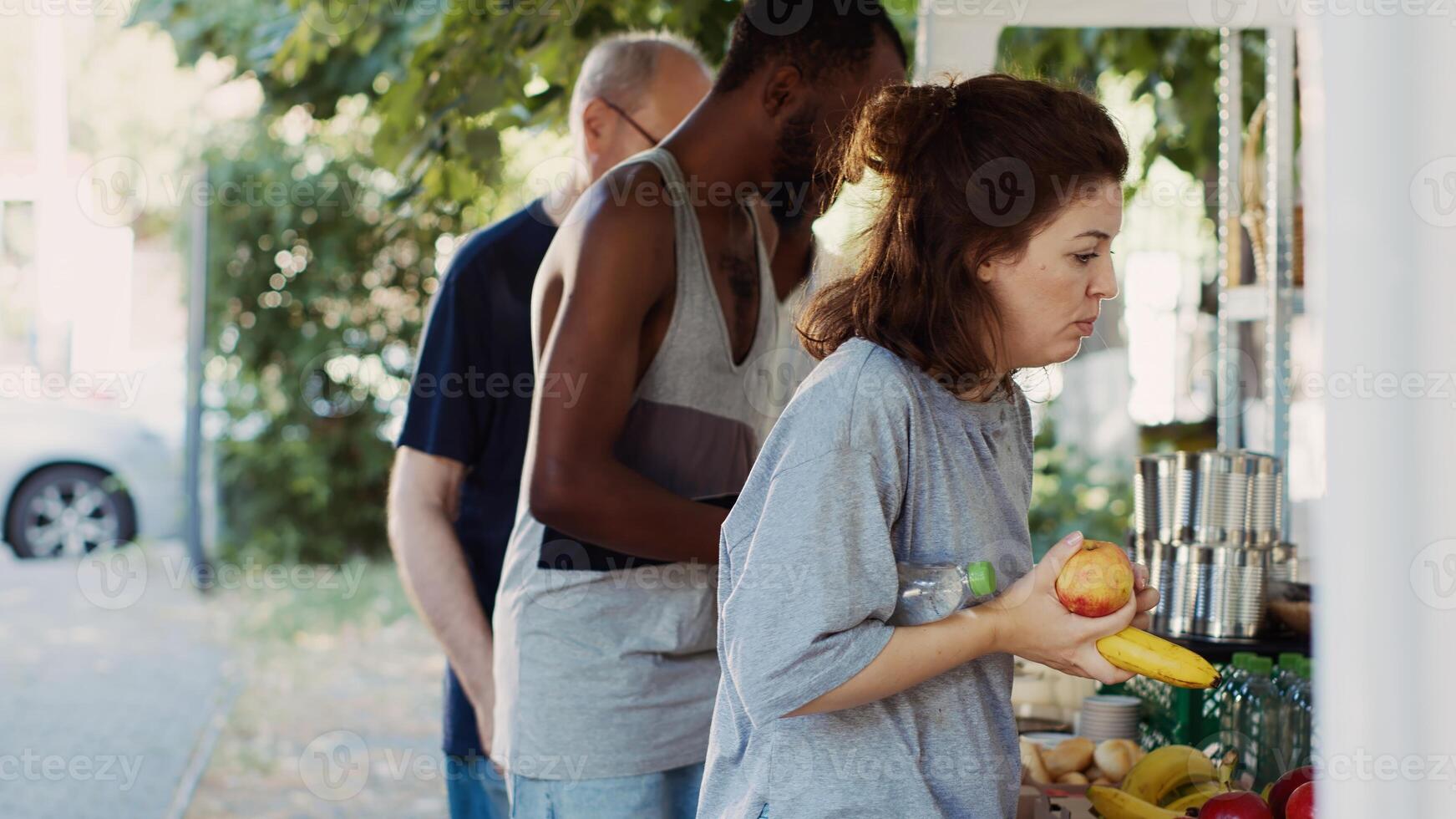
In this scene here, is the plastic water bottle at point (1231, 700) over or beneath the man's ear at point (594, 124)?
beneath

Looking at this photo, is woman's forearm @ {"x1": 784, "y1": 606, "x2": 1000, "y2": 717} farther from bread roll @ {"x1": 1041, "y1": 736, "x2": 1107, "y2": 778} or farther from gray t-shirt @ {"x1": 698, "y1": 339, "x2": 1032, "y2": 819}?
bread roll @ {"x1": 1041, "y1": 736, "x2": 1107, "y2": 778}

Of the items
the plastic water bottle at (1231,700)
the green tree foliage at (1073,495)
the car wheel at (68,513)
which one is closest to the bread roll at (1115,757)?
the plastic water bottle at (1231,700)

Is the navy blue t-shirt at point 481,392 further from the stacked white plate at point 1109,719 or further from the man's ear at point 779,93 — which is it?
the stacked white plate at point 1109,719

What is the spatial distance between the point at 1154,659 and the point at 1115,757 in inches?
43.0

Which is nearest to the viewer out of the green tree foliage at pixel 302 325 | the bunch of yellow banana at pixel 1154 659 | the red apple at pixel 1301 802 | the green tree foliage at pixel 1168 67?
the bunch of yellow banana at pixel 1154 659

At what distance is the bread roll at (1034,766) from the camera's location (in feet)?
8.33

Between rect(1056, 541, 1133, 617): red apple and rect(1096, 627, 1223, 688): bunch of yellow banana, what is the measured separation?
0.05 metres

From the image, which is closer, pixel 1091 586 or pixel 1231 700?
pixel 1091 586

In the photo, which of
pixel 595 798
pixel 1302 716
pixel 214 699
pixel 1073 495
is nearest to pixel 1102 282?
pixel 595 798

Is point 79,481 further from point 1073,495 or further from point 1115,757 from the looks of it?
point 1115,757

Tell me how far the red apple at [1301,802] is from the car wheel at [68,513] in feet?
34.7

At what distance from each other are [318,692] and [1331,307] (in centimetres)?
737

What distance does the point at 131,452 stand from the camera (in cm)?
1104

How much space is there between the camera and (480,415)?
2.83 m
